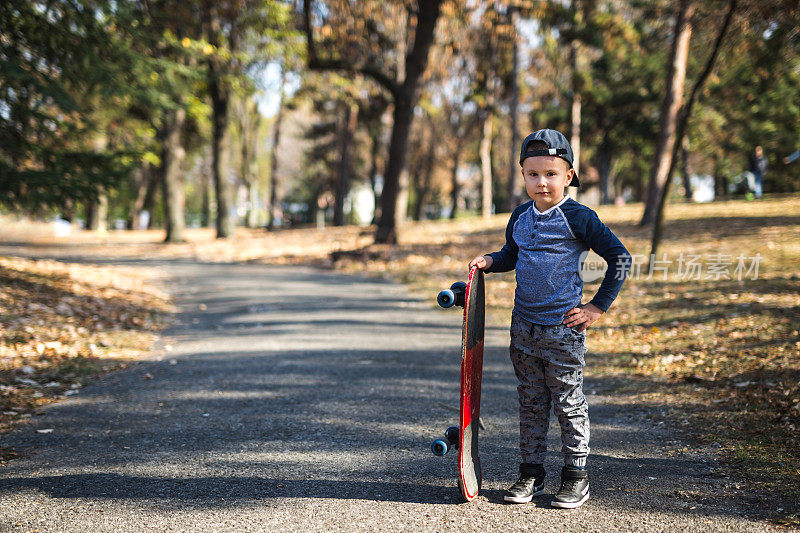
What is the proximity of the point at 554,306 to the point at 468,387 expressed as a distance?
0.62m

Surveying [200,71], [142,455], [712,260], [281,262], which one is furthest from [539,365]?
[281,262]

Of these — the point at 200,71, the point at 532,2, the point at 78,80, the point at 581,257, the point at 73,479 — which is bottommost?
the point at 73,479

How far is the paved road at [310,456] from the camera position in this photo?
10.6 ft

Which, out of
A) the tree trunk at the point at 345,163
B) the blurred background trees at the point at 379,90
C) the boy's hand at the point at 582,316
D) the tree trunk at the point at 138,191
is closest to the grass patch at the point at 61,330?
the blurred background trees at the point at 379,90

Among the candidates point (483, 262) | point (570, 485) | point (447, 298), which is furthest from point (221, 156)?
point (570, 485)

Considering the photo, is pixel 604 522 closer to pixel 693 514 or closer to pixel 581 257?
pixel 693 514

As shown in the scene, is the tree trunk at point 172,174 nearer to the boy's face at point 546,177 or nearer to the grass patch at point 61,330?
the grass patch at point 61,330

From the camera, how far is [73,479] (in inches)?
147

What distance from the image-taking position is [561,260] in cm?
335

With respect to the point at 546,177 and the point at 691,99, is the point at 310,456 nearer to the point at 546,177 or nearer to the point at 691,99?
the point at 546,177

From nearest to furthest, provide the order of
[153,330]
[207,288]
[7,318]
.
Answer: [7,318] → [153,330] → [207,288]

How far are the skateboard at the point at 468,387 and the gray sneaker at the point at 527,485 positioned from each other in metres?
0.19

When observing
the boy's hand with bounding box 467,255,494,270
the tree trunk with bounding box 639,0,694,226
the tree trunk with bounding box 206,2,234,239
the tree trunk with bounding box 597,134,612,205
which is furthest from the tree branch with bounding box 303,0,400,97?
the tree trunk with bounding box 597,134,612,205

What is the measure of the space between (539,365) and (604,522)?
829mm
